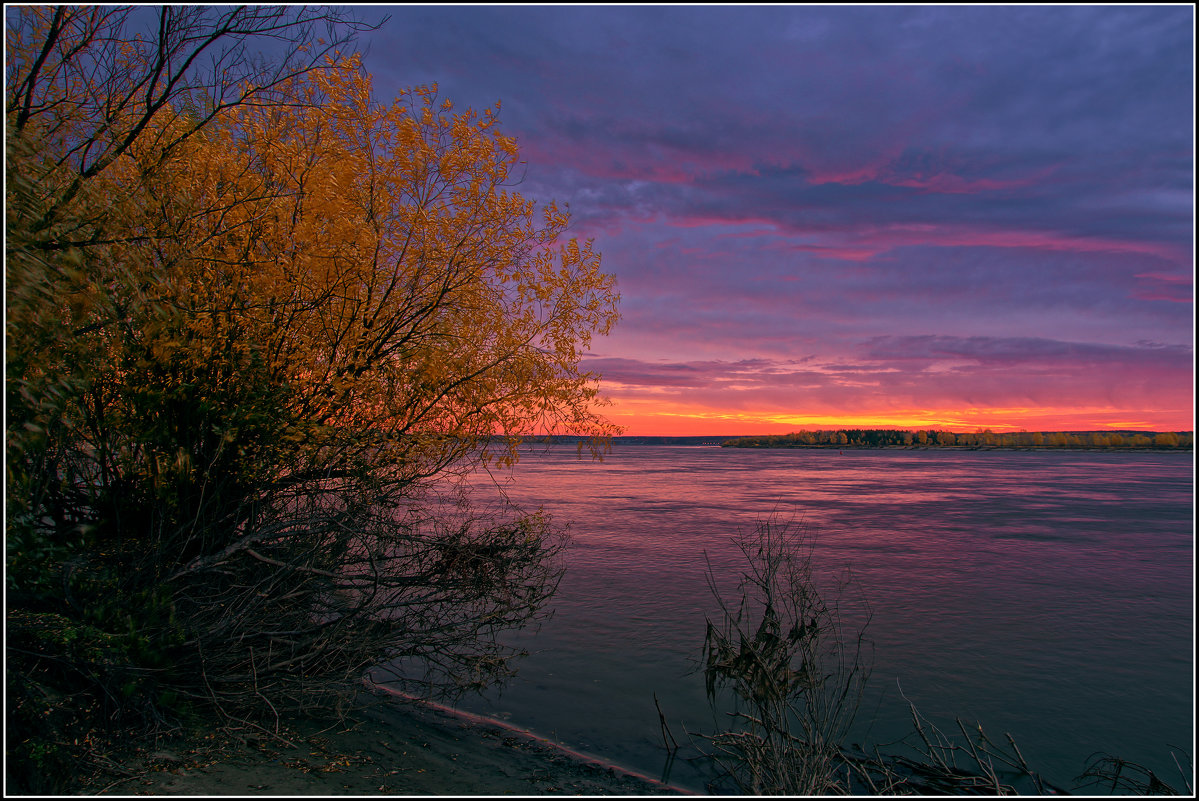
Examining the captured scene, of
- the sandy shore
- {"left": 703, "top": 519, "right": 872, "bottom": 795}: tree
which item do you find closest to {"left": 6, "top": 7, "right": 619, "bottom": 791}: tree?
the sandy shore

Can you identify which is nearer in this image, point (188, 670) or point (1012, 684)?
point (188, 670)

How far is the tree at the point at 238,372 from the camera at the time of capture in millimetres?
6051

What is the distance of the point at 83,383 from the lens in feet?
16.4

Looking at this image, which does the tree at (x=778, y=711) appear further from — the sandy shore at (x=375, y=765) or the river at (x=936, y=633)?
the sandy shore at (x=375, y=765)

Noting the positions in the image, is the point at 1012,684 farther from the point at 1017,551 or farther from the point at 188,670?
the point at 1017,551

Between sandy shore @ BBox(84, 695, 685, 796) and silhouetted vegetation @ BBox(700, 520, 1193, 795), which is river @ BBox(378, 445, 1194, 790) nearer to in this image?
silhouetted vegetation @ BBox(700, 520, 1193, 795)

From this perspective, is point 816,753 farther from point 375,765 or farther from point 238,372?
point 238,372

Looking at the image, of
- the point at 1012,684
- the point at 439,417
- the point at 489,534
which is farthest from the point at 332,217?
the point at 1012,684

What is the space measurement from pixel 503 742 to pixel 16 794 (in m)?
4.89

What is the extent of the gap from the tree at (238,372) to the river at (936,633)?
264 centimetres

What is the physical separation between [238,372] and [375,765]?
16.0 ft

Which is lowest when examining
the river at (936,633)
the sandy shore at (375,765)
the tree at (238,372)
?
the river at (936,633)

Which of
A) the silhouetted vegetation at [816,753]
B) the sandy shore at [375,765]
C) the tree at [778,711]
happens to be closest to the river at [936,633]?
the silhouetted vegetation at [816,753]

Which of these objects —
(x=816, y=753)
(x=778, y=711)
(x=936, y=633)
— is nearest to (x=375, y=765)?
(x=778, y=711)
